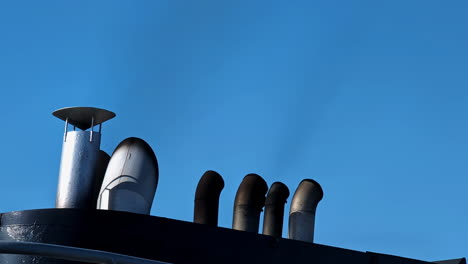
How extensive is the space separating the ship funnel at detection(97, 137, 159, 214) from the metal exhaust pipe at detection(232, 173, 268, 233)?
1832mm

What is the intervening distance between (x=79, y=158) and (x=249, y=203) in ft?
10.0

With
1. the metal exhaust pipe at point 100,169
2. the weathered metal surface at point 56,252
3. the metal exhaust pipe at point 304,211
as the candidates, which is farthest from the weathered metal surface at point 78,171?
the weathered metal surface at point 56,252

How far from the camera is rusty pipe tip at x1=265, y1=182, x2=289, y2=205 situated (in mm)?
12500

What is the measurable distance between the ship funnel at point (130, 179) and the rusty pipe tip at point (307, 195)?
3149mm

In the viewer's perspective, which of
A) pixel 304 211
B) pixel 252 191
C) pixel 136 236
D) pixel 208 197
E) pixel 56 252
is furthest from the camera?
pixel 304 211

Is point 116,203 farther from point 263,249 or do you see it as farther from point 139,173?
point 263,249

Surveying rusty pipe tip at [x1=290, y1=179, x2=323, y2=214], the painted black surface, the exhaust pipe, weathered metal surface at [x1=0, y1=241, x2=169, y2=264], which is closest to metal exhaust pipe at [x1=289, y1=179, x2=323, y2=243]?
rusty pipe tip at [x1=290, y1=179, x2=323, y2=214]

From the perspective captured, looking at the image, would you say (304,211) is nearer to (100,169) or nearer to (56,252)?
(100,169)

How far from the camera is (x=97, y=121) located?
11.4 metres

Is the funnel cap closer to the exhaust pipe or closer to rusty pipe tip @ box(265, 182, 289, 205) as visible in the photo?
the exhaust pipe

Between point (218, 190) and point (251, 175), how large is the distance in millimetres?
713

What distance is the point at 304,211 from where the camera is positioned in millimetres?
13250

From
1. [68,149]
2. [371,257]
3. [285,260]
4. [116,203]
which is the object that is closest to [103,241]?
[116,203]

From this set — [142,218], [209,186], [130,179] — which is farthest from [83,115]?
[209,186]
